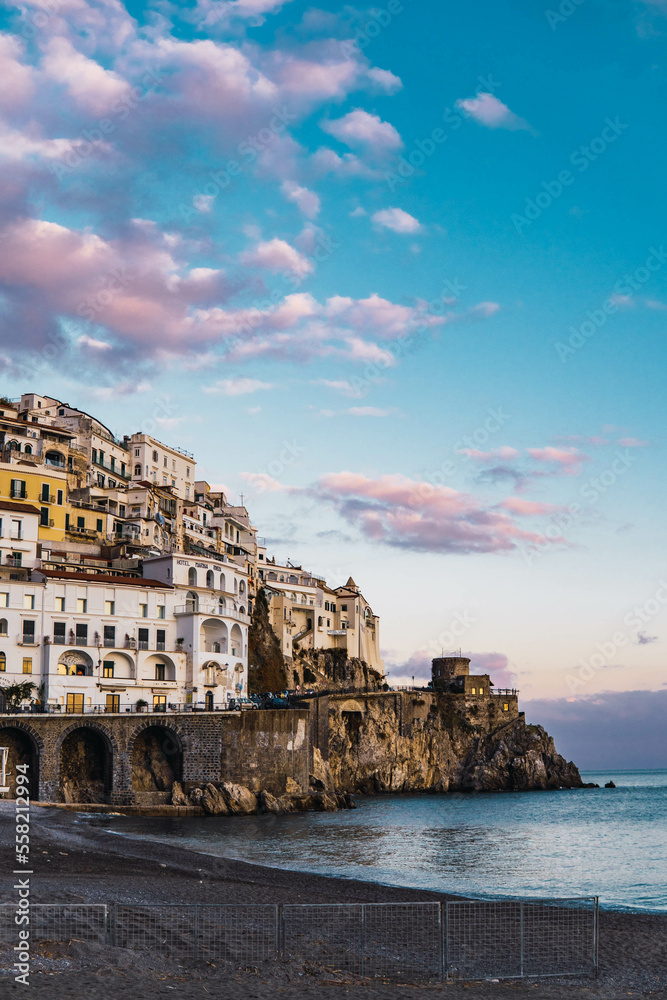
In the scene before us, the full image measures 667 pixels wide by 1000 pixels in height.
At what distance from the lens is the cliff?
98.0m

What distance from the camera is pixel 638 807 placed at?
103m

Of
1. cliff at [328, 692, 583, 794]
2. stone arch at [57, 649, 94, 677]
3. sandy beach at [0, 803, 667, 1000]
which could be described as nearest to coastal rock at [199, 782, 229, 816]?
stone arch at [57, 649, 94, 677]

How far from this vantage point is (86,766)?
60844mm

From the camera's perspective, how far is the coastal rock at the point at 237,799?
62219 millimetres

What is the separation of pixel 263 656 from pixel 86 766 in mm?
34709

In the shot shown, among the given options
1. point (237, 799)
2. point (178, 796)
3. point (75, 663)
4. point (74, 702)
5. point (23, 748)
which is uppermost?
point (75, 663)

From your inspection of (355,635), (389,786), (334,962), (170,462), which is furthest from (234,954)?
(355,635)

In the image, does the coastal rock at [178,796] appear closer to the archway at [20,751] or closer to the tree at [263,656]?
the archway at [20,751]

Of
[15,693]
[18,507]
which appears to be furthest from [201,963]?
[18,507]

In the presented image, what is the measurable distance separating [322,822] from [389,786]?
42.3 m

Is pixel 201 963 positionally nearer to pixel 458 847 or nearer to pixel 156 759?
→ pixel 458 847

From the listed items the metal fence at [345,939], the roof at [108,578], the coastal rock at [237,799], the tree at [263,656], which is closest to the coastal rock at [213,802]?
the coastal rock at [237,799]

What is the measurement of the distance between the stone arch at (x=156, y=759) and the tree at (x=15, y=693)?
746 centimetres

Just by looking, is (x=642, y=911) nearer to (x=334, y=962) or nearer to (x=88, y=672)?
(x=334, y=962)
